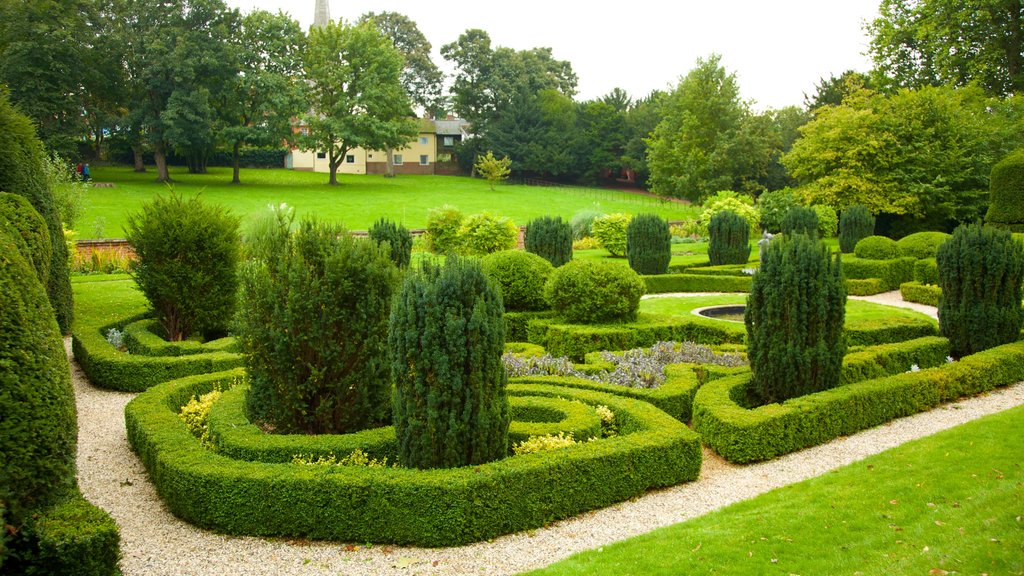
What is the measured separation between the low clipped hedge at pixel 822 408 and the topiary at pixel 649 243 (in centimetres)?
1016

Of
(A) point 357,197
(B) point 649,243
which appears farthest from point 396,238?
(A) point 357,197

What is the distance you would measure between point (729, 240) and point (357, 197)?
28161 millimetres

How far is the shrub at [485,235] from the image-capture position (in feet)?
83.4

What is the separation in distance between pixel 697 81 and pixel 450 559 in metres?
42.6

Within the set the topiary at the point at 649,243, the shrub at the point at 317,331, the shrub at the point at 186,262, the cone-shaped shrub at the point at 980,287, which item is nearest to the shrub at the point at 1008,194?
the topiary at the point at 649,243

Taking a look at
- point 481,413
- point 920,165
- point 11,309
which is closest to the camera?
point 11,309

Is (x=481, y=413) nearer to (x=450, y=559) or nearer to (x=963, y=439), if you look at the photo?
(x=450, y=559)

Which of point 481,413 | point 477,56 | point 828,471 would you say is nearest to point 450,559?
point 481,413

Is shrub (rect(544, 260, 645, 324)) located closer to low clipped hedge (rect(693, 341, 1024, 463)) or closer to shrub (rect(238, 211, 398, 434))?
low clipped hedge (rect(693, 341, 1024, 463))

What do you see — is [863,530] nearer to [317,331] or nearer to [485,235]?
[317,331]

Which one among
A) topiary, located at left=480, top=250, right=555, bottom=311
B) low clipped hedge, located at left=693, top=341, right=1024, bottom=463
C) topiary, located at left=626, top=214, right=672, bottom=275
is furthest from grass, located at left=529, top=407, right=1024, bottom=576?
topiary, located at left=626, top=214, right=672, bottom=275

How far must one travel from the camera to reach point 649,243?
20.4 meters

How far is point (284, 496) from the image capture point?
6.11 meters

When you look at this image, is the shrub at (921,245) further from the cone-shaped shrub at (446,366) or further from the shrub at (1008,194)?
the cone-shaped shrub at (446,366)
